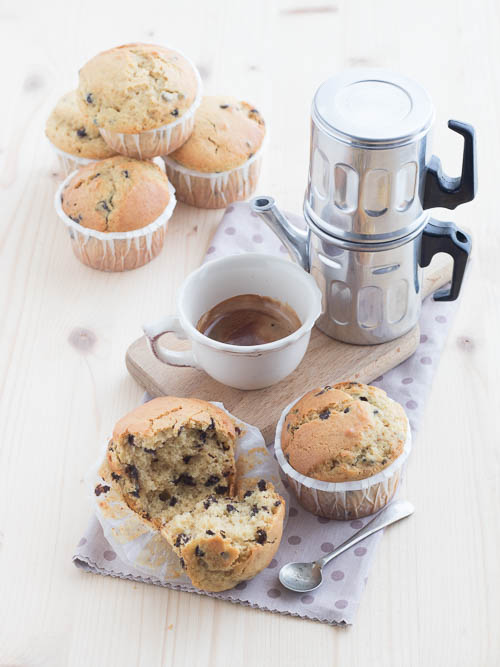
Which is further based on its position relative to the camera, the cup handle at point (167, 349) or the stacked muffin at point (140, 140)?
the stacked muffin at point (140, 140)

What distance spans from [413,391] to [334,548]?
1.11 ft

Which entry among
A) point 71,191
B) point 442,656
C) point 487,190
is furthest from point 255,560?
point 487,190

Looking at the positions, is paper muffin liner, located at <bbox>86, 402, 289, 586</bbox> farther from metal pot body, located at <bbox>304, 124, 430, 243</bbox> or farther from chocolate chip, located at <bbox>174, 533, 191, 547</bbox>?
metal pot body, located at <bbox>304, 124, 430, 243</bbox>

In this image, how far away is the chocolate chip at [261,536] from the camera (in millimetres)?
1141

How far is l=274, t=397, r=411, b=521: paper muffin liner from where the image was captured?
1.21 meters

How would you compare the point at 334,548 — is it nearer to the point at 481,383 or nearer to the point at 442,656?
the point at 442,656

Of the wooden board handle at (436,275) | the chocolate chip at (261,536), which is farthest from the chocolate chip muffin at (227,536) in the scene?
the wooden board handle at (436,275)

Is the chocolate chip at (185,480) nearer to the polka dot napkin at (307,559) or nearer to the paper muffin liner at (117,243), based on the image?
the polka dot napkin at (307,559)

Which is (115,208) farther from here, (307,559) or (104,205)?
(307,559)

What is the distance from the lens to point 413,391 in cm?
145

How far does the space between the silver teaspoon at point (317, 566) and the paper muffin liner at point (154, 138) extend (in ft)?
2.74

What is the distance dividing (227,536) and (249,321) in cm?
42

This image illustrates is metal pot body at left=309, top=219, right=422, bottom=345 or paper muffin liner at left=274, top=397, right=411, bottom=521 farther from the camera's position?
metal pot body at left=309, top=219, right=422, bottom=345

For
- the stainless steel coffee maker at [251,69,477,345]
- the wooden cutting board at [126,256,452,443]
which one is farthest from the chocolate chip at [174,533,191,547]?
the stainless steel coffee maker at [251,69,477,345]
